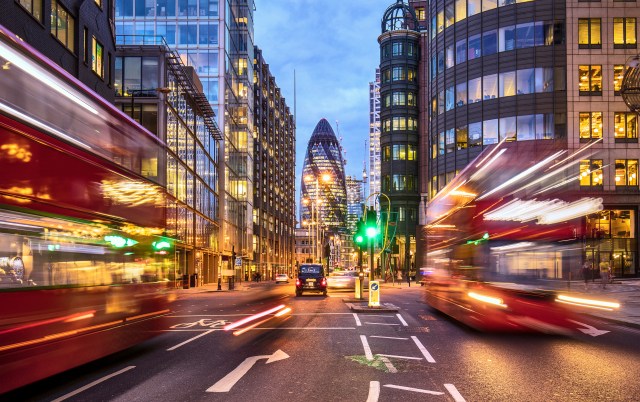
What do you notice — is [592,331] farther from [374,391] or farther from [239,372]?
[239,372]

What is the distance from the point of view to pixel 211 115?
231 ft

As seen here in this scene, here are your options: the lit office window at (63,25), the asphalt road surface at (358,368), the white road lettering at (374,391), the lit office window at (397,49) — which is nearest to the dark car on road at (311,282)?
the lit office window at (63,25)

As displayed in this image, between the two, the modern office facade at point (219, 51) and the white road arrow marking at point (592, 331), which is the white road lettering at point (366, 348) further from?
the modern office facade at point (219, 51)

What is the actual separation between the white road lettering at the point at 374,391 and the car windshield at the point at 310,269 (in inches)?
1166

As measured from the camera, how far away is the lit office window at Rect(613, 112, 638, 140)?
53.6 meters

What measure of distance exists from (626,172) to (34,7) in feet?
152

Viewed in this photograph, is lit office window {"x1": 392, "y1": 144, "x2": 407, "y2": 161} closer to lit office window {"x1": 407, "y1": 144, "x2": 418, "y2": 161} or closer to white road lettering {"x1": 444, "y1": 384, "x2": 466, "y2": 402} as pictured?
lit office window {"x1": 407, "y1": 144, "x2": 418, "y2": 161}

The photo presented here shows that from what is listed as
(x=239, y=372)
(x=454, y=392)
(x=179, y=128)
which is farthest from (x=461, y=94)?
(x=454, y=392)

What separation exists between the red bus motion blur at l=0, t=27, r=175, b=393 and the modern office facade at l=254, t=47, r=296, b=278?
88618mm

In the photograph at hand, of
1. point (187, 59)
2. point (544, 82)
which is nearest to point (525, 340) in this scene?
point (544, 82)

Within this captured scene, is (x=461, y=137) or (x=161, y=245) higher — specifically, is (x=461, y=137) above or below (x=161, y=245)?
above

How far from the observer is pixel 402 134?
8638cm

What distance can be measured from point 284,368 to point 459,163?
50.3m

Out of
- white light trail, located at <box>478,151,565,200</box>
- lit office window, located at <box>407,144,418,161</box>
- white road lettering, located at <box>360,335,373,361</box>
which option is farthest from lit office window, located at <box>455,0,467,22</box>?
white road lettering, located at <box>360,335,373,361</box>
